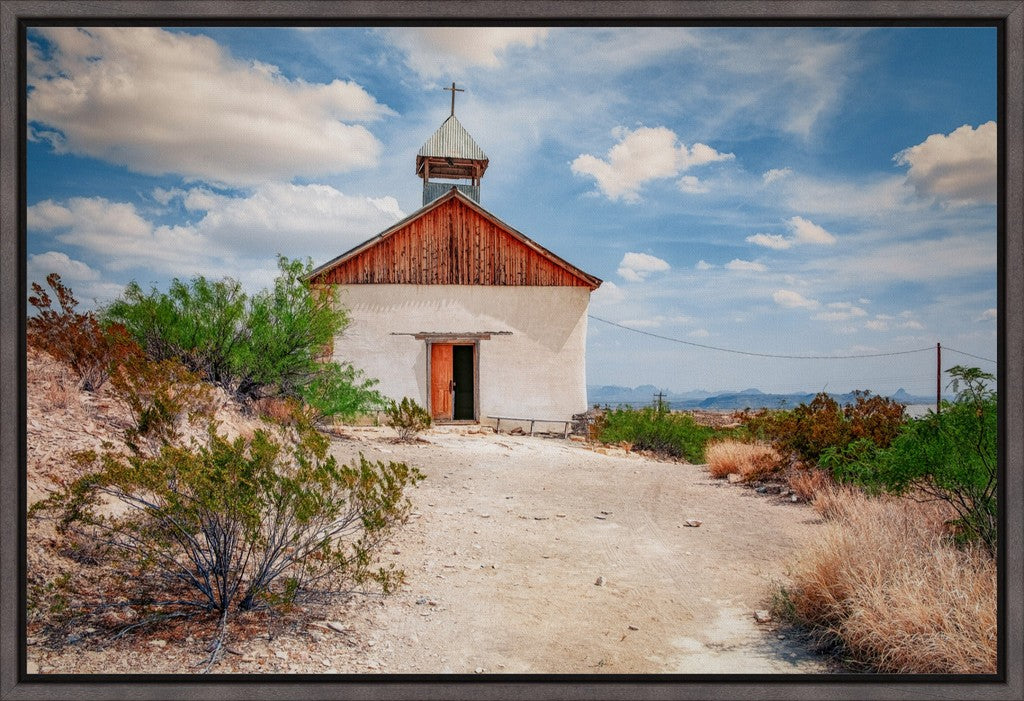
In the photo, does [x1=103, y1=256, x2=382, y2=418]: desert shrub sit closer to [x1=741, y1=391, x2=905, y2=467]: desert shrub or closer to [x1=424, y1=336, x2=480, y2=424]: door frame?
[x1=424, y1=336, x2=480, y2=424]: door frame

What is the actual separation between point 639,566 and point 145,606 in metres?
3.08

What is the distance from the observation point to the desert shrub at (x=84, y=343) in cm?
561

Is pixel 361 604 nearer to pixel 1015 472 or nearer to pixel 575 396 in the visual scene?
pixel 1015 472

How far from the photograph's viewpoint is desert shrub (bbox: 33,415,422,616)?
359 cm

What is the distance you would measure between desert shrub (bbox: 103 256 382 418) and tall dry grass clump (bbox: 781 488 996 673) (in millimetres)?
5772

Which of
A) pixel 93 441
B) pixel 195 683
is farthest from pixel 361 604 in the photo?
pixel 93 441

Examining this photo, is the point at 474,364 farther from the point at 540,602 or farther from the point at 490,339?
the point at 540,602

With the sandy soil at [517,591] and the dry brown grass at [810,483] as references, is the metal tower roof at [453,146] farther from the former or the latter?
the dry brown grass at [810,483]

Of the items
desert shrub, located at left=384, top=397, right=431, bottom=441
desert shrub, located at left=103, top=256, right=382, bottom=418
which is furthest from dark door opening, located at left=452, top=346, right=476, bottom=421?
desert shrub, located at left=103, top=256, right=382, bottom=418

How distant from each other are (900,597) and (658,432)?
8492mm

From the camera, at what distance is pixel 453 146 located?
592 inches

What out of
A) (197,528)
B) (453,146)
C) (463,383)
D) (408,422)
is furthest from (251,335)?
(453,146)

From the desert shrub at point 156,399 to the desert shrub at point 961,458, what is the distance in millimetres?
4700

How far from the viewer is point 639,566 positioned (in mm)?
4629
